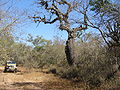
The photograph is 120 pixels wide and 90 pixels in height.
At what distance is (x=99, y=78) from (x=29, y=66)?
1566cm

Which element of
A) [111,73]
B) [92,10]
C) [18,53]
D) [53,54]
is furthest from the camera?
[18,53]

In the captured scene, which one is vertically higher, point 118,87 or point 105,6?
point 105,6

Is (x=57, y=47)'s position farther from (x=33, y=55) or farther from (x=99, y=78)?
(x=99, y=78)

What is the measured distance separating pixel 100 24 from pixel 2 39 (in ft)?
17.4

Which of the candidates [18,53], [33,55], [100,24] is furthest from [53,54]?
[100,24]

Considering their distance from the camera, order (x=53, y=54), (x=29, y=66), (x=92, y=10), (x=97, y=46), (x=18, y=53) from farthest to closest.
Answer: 1. (x=18, y=53)
2. (x=53, y=54)
3. (x=29, y=66)
4. (x=97, y=46)
5. (x=92, y=10)

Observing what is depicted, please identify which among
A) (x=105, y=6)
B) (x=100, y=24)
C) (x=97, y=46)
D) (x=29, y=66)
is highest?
(x=105, y=6)

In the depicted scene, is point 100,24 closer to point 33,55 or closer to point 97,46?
point 97,46

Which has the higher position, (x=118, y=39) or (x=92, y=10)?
(x=92, y=10)

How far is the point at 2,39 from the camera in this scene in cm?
823

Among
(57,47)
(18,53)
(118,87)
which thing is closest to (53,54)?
(57,47)

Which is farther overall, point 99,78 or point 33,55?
point 33,55

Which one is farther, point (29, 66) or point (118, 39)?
point (29, 66)

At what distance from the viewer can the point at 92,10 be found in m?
9.65
